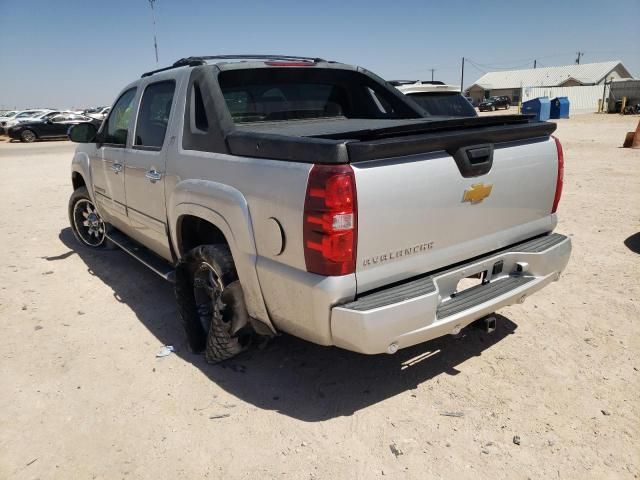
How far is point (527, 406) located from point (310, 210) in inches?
69.5

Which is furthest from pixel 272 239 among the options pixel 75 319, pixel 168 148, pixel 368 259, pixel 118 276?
pixel 118 276

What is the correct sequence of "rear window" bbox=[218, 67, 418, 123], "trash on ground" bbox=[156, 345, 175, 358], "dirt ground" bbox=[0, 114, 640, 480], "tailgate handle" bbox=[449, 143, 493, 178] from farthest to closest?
"rear window" bbox=[218, 67, 418, 123]
"trash on ground" bbox=[156, 345, 175, 358]
"tailgate handle" bbox=[449, 143, 493, 178]
"dirt ground" bbox=[0, 114, 640, 480]

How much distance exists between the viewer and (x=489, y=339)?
360cm

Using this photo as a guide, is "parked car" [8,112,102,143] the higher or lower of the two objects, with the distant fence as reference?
lower

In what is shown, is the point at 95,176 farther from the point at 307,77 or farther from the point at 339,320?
the point at 339,320

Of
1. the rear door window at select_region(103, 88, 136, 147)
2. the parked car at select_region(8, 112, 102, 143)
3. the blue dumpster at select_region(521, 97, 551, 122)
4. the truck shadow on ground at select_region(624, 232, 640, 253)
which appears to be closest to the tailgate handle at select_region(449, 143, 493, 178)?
the rear door window at select_region(103, 88, 136, 147)

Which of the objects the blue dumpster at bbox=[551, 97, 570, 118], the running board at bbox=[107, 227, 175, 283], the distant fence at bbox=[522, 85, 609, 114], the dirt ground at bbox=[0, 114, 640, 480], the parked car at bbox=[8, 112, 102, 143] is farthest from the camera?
the distant fence at bbox=[522, 85, 609, 114]

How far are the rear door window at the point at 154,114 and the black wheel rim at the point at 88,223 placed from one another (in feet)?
6.41

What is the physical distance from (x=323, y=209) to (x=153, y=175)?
76.7 inches

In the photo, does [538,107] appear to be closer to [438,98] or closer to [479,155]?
[438,98]

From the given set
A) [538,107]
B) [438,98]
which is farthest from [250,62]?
[538,107]

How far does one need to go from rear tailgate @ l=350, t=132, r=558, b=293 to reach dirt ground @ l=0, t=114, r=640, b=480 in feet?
2.86

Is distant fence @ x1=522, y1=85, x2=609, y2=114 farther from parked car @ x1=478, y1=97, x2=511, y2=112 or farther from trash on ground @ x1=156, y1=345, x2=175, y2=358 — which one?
trash on ground @ x1=156, y1=345, x2=175, y2=358

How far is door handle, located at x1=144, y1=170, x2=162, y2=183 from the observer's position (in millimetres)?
3566
